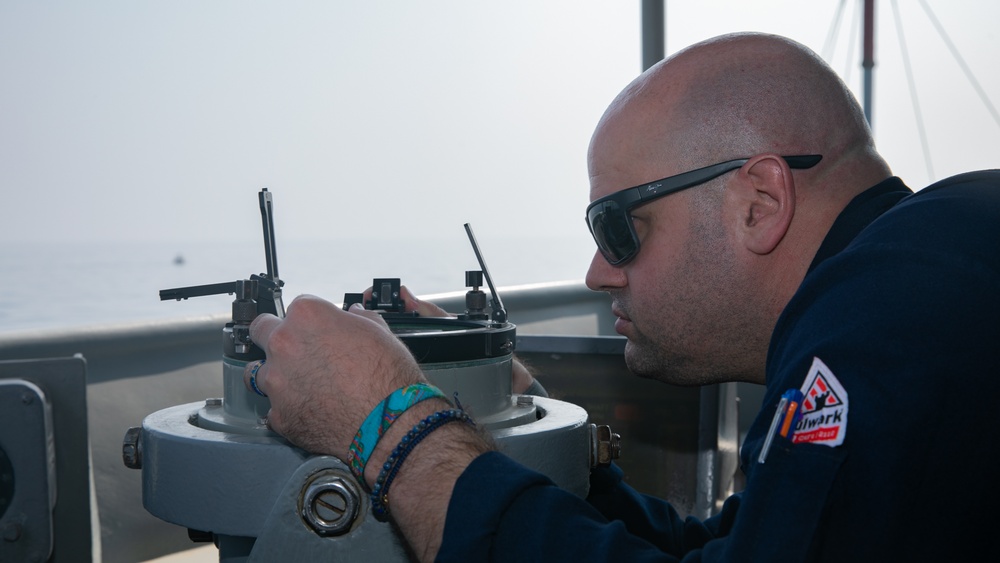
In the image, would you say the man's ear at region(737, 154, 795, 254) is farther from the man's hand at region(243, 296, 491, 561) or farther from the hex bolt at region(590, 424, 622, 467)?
the man's hand at region(243, 296, 491, 561)

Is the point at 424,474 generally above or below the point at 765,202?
below

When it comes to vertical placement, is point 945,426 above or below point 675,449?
above

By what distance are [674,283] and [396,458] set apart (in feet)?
1.46

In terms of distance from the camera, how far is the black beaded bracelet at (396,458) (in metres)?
0.77

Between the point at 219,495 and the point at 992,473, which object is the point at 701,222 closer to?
the point at 992,473

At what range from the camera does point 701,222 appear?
3.27ft

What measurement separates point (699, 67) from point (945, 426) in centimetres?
55

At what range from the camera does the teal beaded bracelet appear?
2.55 feet

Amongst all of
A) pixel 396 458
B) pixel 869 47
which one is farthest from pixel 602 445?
pixel 869 47

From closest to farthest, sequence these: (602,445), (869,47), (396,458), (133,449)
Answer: (396,458) < (133,449) < (602,445) < (869,47)

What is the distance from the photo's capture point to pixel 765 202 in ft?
3.17

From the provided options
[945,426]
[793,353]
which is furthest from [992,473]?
[793,353]

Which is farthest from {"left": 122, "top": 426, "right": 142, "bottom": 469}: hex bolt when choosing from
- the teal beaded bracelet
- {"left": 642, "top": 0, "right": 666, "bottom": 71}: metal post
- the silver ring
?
{"left": 642, "top": 0, "right": 666, "bottom": 71}: metal post

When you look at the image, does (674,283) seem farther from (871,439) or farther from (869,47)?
(869,47)
